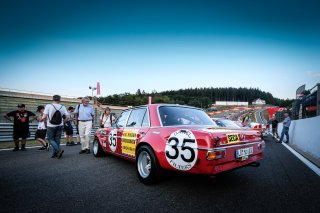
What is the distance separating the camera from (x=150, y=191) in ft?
10.0

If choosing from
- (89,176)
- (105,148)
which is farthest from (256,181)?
(105,148)

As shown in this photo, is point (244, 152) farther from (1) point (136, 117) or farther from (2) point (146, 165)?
(1) point (136, 117)

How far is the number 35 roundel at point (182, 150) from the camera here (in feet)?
8.92

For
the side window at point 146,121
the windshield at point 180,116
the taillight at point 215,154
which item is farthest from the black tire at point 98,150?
the taillight at point 215,154

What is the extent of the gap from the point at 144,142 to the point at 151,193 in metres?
0.85

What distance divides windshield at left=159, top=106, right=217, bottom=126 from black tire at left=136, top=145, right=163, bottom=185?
1.89 ft

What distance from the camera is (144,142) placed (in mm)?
3445

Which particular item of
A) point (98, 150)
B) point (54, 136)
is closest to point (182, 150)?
point (98, 150)

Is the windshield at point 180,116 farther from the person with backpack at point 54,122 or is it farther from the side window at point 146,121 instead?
the person with backpack at point 54,122

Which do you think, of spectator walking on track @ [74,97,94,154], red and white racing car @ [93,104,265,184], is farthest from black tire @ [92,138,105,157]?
red and white racing car @ [93,104,265,184]

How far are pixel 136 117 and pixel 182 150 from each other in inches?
66.7

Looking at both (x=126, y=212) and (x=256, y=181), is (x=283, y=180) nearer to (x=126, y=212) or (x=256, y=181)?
(x=256, y=181)

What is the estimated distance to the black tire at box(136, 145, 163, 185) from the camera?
3154 millimetres

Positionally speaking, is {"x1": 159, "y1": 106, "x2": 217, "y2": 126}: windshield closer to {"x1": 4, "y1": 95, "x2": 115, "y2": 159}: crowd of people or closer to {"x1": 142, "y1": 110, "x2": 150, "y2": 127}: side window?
{"x1": 142, "y1": 110, "x2": 150, "y2": 127}: side window
